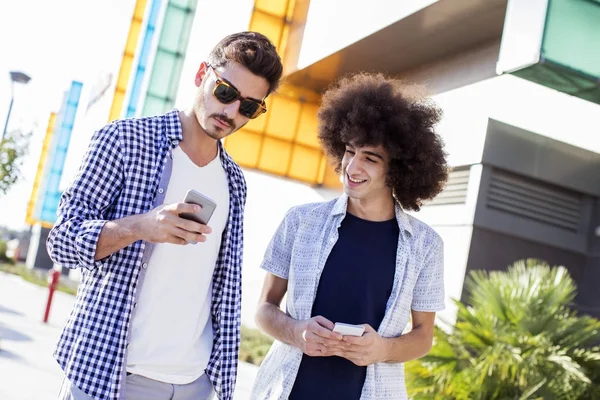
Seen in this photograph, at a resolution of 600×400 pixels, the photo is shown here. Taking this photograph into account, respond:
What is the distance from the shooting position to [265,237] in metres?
19.4

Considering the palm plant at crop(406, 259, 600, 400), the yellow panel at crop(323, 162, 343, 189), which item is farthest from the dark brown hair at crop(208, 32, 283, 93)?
the yellow panel at crop(323, 162, 343, 189)

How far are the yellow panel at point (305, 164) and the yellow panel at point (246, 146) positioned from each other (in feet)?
3.55

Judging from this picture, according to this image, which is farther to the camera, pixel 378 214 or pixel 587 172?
pixel 587 172

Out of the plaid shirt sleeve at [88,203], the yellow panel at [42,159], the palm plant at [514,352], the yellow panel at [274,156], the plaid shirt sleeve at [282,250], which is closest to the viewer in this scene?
the plaid shirt sleeve at [88,203]

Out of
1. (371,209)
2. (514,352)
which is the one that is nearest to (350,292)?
(371,209)

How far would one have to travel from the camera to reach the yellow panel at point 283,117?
19469mm

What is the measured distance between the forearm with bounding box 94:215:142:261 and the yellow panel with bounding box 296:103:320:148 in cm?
1680

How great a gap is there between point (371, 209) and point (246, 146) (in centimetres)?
1648

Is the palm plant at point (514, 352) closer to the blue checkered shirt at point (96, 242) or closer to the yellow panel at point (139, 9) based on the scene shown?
the blue checkered shirt at point (96, 242)

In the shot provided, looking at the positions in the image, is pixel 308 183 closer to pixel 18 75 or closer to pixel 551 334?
pixel 18 75

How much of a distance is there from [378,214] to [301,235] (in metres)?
0.34

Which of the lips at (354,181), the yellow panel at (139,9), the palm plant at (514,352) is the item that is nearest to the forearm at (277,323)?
the lips at (354,181)

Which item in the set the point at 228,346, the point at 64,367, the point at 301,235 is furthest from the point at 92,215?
the point at 301,235

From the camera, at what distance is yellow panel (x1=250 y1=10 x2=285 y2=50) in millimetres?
18531
